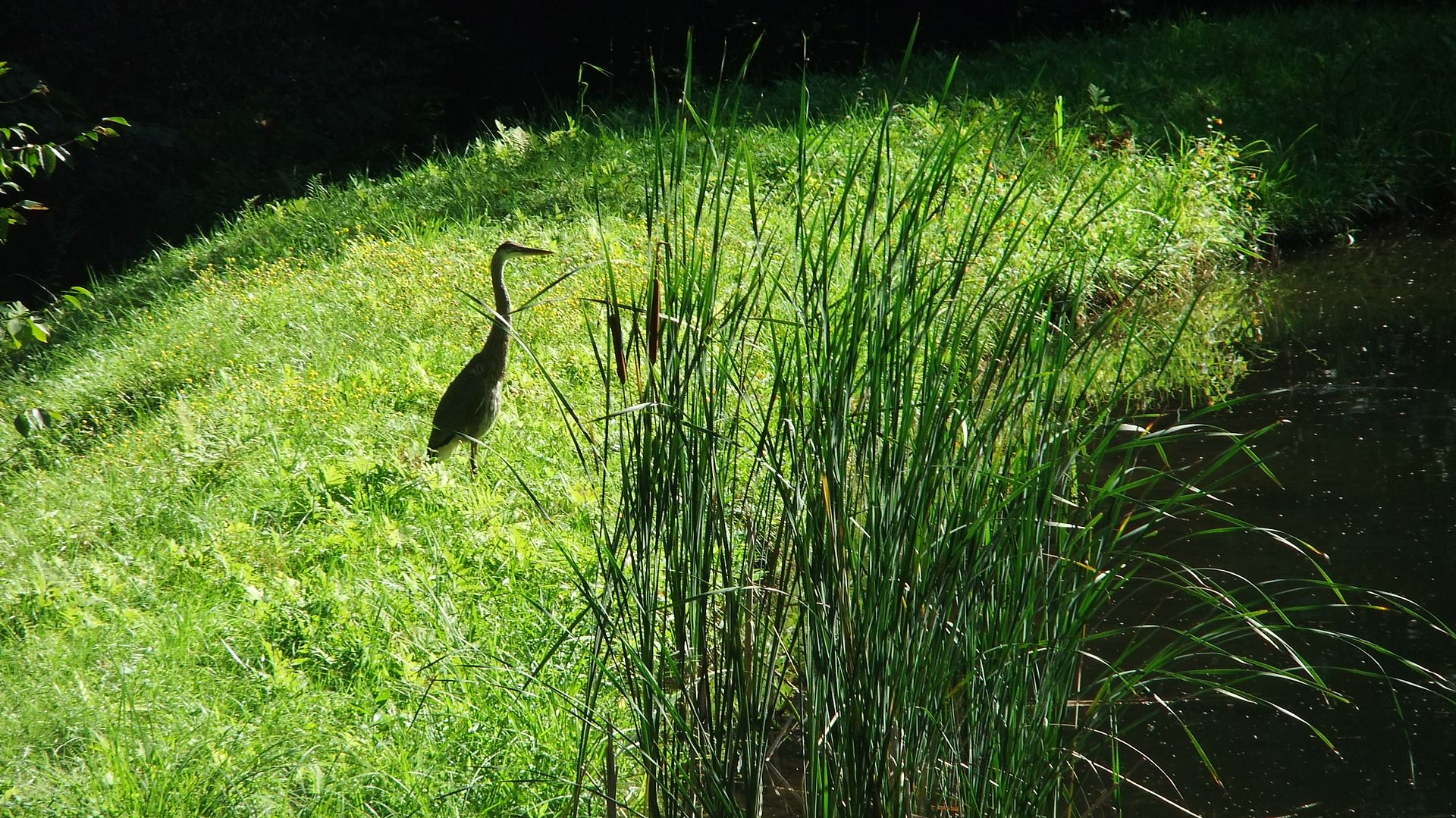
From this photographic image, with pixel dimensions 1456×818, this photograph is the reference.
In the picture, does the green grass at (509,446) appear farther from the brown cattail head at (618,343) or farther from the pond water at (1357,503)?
the pond water at (1357,503)

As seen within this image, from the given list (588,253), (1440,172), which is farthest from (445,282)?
(1440,172)

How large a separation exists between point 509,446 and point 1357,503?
3.03m

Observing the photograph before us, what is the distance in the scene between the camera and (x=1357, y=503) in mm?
4281

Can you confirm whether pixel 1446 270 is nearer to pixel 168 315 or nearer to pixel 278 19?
pixel 168 315

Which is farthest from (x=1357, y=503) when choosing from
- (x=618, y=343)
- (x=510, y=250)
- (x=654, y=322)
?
→ (x=618, y=343)

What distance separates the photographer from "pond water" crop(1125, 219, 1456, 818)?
3.00 meters

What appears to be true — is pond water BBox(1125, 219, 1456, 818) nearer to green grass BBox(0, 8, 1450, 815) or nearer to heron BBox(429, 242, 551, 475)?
green grass BBox(0, 8, 1450, 815)

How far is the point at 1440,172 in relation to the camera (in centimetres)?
781

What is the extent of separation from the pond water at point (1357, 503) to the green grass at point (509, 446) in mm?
321

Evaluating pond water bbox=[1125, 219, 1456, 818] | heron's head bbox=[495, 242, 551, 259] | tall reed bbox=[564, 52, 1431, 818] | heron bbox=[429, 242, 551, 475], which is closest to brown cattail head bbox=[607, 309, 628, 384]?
tall reed bbox=[564, 52, 1431, 818]

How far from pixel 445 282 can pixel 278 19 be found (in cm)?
741

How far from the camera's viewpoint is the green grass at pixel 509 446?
2.02 metres

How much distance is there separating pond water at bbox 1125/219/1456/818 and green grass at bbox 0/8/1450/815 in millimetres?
321

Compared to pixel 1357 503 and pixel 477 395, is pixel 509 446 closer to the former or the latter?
pixel 477 395
